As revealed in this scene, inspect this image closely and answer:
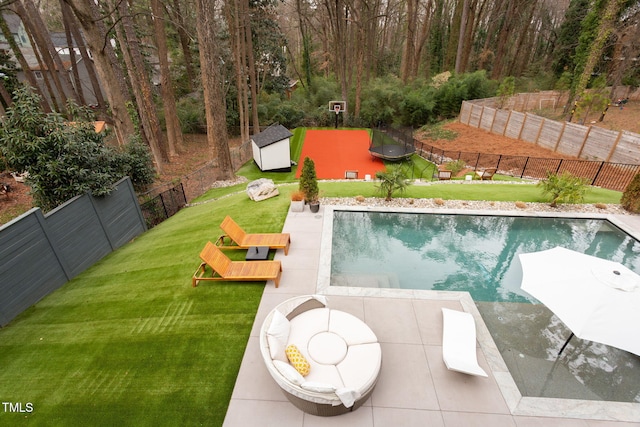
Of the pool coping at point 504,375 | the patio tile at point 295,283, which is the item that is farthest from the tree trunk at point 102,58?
the pool coping at point 504,375

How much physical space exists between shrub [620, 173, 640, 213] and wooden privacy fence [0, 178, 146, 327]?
16.2 meters

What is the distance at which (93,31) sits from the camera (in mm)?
10477

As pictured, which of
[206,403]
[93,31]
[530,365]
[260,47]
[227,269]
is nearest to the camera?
[206,403]

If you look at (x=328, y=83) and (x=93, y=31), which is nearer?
(x=93, y=31)

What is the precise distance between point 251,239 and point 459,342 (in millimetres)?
5317

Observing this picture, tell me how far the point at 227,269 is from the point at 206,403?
2.81m

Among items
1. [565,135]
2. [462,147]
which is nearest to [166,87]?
[462,147]

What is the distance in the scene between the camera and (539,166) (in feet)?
53.7

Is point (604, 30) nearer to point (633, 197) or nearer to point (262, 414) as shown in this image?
point (633, 197)

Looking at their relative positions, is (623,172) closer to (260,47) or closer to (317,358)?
(317,358)

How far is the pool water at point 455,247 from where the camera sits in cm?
692

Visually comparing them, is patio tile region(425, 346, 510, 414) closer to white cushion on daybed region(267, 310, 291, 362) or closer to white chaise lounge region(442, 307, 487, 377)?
white chaise lounge region(442, 307, 487, 377)

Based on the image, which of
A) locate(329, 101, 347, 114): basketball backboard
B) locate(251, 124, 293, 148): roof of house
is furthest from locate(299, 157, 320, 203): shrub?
locate(329, 101, 347, 114): basketball backboard

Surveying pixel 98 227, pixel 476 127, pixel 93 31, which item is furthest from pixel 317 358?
pixel 476 127
